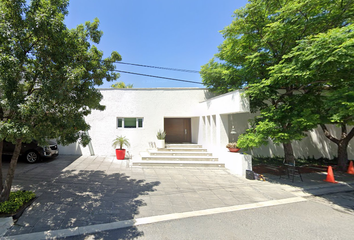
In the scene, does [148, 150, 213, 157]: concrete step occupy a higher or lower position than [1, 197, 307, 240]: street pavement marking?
higher

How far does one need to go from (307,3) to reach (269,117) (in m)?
3.80

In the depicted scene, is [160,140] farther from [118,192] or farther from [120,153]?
[118,192]

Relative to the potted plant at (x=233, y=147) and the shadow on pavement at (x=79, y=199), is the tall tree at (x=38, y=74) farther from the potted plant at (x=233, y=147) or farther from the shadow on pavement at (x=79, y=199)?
the potted plant at (x=233, y=147)

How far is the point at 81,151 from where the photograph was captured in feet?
33.7

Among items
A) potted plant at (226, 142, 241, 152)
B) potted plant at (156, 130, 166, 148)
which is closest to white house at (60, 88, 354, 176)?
potted plant at (156, 130, 166, 148)

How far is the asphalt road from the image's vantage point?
314 cm

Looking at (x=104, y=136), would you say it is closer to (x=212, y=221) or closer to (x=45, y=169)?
(x=45, y=169)

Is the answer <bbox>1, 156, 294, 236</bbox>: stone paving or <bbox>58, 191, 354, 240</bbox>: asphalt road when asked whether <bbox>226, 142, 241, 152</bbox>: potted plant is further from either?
<bbox>58, 191, 354, 240</bbox>: asphalt road

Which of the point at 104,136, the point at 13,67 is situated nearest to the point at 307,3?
the point at 13,67

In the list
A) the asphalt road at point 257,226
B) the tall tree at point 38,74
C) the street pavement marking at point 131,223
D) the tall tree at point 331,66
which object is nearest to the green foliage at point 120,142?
the tall tree at point 38,74

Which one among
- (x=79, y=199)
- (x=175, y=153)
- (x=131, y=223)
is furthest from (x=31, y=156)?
(x=131, y=223)

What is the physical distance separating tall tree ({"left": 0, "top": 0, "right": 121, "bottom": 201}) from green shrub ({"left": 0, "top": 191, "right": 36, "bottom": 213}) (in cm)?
24

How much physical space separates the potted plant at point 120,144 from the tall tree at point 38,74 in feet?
17.9

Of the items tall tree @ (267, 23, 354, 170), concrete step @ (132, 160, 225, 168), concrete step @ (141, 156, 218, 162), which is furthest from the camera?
concrete step @ (141, 156, 218, 162)
